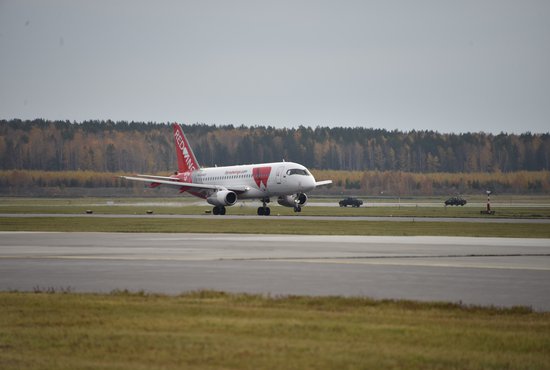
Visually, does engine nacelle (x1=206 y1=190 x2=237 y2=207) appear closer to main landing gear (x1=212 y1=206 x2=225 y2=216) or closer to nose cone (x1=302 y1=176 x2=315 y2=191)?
main landing gear (x1=212 y1=206 x2=225 y2=216)

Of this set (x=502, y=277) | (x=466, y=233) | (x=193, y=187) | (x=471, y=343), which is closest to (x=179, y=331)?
(x=471, y=343)

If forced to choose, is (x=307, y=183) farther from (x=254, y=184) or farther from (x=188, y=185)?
(x=188, y=185)

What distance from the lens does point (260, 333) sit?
15.3m

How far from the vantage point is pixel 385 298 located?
64.8 feet

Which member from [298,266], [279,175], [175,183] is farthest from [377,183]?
[298,266]

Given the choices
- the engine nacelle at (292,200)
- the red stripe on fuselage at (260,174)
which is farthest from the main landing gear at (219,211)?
the engine nacelle at (292,200)

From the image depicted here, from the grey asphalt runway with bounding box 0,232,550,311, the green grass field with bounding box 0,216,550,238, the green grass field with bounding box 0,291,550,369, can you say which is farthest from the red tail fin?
the green grass field with bounding box 0,291,550,369

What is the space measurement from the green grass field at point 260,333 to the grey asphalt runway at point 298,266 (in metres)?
1.92

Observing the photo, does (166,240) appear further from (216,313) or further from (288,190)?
(288,190)

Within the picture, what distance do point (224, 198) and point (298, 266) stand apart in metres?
52.7

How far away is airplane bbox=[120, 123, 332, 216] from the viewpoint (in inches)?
3088

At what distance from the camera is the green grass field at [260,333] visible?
42.9ft

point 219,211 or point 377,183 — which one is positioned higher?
point 377,183

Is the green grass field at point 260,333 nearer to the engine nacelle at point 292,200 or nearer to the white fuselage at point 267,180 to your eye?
the white fuselage at point 267,180
